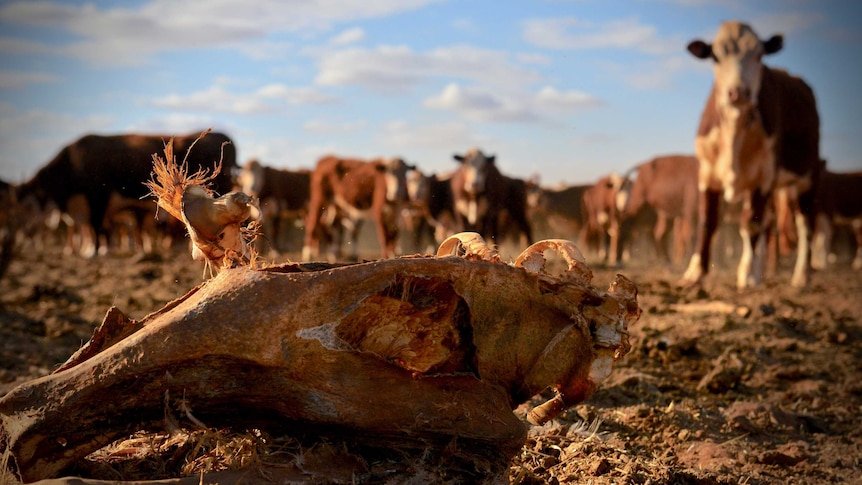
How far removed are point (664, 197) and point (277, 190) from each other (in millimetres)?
12187

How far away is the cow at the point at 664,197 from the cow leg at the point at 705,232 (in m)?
9.30

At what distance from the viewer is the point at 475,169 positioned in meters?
17.3

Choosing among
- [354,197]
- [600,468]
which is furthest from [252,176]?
[600,468]

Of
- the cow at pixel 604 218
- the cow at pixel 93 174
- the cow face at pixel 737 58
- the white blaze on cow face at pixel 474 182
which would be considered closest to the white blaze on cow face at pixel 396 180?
the white blaze on cow face at pixel 474 182

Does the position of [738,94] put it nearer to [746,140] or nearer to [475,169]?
[746,140]

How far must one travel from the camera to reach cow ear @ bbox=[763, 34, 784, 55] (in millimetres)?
9305

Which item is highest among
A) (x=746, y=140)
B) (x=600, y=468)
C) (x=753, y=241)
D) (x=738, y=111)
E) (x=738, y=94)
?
(x=738, y=94)

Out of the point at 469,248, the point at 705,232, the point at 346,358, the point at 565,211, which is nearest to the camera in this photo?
Result: the point at 346,358

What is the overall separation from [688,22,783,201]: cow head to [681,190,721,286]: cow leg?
35 centimetres

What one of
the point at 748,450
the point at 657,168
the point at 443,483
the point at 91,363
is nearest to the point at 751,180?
the point at 748,450

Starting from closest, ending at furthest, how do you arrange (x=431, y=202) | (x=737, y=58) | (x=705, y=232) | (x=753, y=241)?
1. (x=737, y=58)
2. (x=753, y=241)
3. (x=705, y=232)
4. (x=431, y=202)

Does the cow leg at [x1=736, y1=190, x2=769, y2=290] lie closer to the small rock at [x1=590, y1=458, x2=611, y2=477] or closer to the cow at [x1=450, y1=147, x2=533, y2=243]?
the cow at [x1=450, y1=147, x2=533, y2=243]

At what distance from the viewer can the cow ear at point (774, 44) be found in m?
9.30

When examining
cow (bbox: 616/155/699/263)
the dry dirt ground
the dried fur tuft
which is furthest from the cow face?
cow (bbox: 616/155/699/263)
